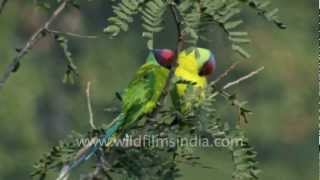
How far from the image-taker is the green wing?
1068 mm

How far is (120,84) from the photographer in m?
6.20

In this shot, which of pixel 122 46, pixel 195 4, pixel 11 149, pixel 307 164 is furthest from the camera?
pixel 122 46

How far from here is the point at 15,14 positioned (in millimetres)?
7270

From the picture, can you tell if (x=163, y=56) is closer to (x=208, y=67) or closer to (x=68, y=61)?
(x=68, y=61)

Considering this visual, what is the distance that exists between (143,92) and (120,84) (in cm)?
502

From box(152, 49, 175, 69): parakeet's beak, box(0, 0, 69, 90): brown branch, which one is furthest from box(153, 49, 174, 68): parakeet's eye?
box(0, 0, 69, 90): brown branch

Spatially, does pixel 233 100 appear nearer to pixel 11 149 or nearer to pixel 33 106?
pixel 11 149

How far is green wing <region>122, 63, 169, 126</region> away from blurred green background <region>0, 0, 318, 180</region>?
4480 millimetres

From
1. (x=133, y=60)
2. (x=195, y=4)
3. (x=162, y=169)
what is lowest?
(x=162, y=169)

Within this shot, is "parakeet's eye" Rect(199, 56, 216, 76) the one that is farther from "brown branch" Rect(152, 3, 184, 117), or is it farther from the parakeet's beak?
"brown branch" Rect(152, 3, 184, 117)

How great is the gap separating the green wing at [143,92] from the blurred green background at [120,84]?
4480 millimetres

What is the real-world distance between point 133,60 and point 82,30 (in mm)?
355

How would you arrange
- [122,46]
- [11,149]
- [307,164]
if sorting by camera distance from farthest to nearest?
[122,46] → [307,164] → [11,149]

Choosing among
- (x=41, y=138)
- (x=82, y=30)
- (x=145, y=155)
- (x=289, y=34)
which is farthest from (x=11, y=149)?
(x=145, y=155)
